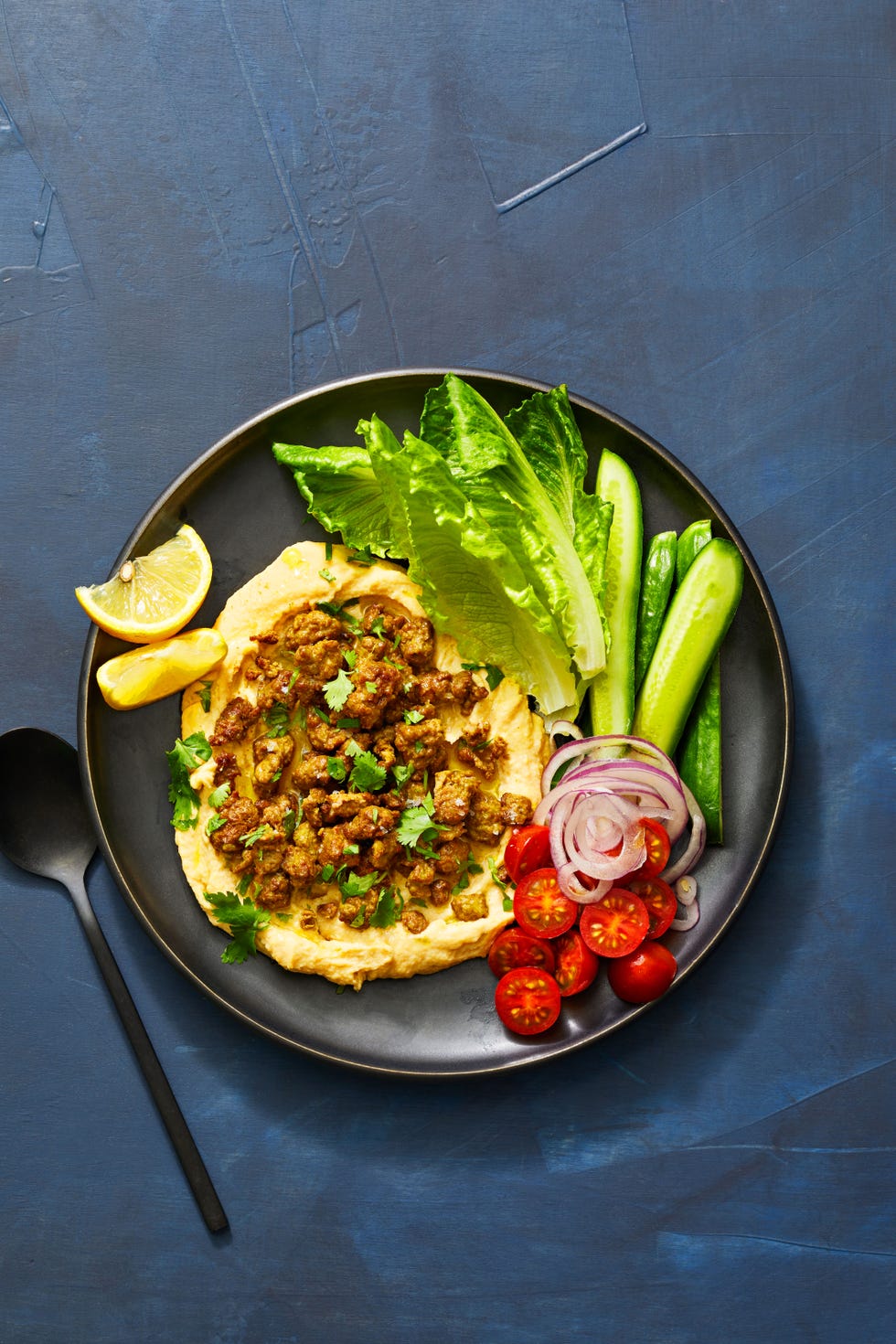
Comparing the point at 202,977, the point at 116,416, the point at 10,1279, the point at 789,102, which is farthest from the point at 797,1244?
the point at 789,102

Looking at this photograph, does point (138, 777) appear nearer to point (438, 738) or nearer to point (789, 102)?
point (438, 738)

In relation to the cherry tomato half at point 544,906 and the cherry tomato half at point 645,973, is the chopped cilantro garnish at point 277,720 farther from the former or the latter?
the cherry tomato half at point 645,973

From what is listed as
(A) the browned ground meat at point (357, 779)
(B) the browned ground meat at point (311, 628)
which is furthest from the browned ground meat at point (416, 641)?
(B) the browned ground meat at point (311, 628)

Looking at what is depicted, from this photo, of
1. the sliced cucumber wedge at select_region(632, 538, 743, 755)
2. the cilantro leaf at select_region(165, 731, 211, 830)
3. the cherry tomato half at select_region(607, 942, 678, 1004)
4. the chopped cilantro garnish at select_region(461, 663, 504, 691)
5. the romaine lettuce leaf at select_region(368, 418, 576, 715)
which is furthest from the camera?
the chopped cilantro garnish at select_region(461, 663, 504, 691)

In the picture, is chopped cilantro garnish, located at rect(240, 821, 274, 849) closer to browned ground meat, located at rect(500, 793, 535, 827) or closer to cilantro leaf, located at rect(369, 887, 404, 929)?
cilantro leaf, located at rect(369, 887, 404, 929)

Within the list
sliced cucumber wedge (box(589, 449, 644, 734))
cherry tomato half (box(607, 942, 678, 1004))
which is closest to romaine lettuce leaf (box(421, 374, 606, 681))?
sliced cucumber wedge (box(589, 449, 644, 734))

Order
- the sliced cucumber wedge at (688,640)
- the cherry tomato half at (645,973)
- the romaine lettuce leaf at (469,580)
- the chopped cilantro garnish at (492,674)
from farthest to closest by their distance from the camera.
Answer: the chopped cilantro garnish at (492,674), the sliced cucumber wedge at (688,640), the cherry tomato half at (645,973), the romaine lettuce leaf at (469,580)

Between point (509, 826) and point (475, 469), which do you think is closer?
point (475, 469)
